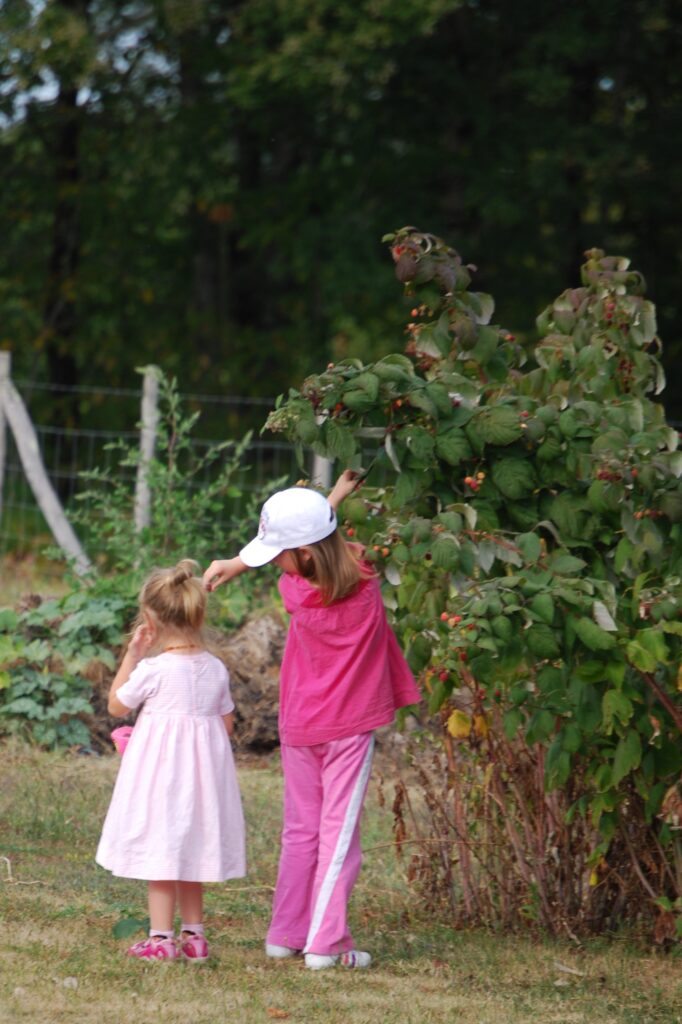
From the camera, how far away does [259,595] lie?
8391mm

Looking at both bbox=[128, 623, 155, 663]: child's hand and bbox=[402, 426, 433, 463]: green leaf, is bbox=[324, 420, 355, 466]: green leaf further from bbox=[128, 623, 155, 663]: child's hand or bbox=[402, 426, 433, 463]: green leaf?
bbox=[128, 623, 155, 663]: child's hand

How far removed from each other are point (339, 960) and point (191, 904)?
0.44m

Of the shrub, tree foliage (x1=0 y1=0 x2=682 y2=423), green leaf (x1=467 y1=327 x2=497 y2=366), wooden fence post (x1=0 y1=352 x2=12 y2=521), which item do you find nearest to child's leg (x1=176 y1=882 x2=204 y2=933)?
green leaf (x1=467 y1=327 x2=497 y2=366)

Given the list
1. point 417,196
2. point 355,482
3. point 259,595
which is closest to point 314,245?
point 417,196

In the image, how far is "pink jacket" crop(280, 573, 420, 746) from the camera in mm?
4223

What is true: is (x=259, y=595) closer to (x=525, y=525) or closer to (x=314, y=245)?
(x=525, y=525)

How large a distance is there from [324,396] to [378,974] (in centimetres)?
163

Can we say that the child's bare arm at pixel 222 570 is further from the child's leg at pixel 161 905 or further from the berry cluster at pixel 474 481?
the child's leg at pixel 161 905

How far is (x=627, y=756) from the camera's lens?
408 centimetres

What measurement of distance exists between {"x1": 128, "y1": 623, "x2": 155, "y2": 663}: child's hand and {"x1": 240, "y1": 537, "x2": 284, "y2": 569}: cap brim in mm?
363

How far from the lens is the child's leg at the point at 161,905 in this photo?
13.7ft

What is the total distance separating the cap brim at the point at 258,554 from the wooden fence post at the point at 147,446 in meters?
3.77

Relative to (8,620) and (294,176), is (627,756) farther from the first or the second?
(294,176)

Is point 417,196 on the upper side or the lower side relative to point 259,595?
upper
